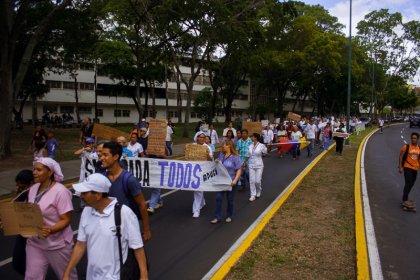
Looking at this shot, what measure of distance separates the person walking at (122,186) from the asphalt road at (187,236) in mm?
1475

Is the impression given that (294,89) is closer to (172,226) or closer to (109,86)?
(109,86)

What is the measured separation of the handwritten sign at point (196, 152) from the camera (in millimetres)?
8430

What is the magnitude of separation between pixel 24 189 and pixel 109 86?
5241 centimetres

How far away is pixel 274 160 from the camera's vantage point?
17.8 m

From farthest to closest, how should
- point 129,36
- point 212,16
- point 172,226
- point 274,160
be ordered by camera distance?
point 129,36, point 212,16, point 274,160, point 172,226

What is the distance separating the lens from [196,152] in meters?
8.48

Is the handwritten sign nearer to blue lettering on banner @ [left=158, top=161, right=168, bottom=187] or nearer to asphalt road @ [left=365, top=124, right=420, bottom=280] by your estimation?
blue lettering on banner @ [left=158, top=161, right=168, bottom=187]

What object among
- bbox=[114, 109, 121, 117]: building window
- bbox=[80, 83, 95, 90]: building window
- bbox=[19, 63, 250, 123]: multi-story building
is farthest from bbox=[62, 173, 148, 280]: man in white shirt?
bbox=[114, 109, 121, 117]: building window

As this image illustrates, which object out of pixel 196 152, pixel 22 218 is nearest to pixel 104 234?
pixel 22 218

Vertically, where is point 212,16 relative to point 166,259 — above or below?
above

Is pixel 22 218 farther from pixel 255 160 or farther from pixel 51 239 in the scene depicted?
pixel 255 160

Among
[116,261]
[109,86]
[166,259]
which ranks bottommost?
[166,259]

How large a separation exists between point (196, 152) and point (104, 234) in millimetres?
5338

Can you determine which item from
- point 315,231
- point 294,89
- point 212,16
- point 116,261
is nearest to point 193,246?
point 315,231
